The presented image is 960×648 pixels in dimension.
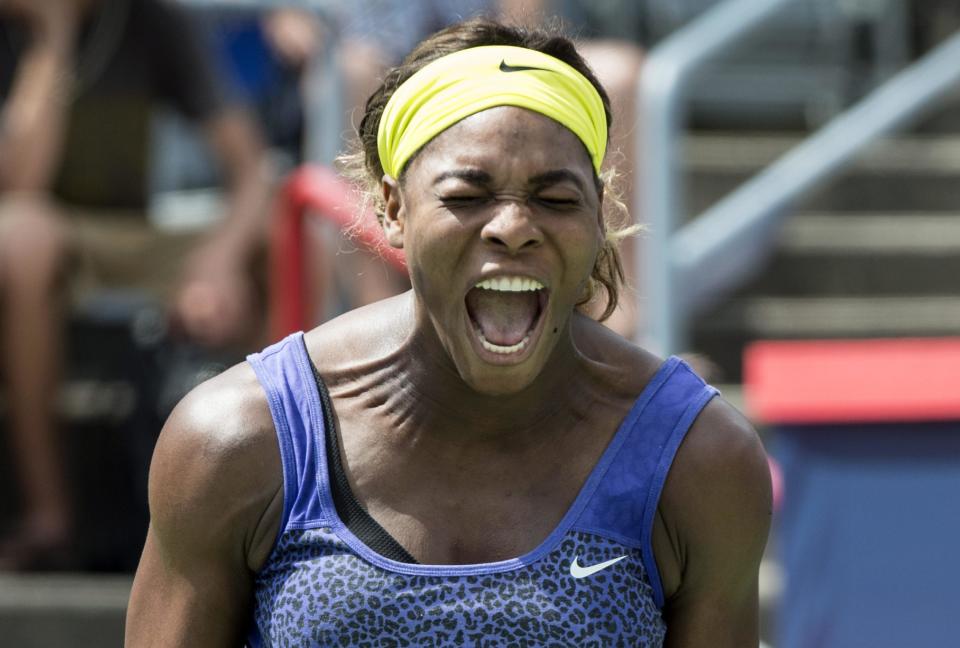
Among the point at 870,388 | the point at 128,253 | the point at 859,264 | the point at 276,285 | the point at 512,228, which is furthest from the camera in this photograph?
the point at 859,264

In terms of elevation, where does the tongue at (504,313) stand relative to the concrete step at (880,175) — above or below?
below

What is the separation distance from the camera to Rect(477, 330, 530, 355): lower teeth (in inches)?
73.9

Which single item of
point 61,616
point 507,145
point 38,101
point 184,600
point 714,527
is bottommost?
point 61,616

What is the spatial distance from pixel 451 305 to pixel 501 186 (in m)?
0.15

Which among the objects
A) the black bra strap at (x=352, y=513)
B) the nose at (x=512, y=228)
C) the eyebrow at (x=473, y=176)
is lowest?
the black bra strap at (x=352, y=513)

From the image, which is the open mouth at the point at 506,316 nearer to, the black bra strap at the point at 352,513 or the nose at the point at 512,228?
the nose at the point at 512,228

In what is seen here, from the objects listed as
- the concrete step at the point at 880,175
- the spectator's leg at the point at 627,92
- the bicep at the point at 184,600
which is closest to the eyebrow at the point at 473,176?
the bicep at the point at 184,600

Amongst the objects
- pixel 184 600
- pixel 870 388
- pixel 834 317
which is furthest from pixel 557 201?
pixel 834 317

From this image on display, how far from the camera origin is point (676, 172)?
4098 millimetres

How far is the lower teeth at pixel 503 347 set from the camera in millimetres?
1878

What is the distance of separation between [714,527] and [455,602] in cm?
33

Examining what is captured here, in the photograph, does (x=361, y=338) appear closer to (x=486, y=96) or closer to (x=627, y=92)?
(x=486, y=96)

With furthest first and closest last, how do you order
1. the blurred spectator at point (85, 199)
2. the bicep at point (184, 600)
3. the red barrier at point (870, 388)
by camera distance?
the blurred spectator at point (85, 199)
the red barrier at point (870, 388)
the bicep at point (184, 600)

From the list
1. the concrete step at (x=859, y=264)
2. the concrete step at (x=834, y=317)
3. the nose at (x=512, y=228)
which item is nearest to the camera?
the nose at (x=512, y=228)
